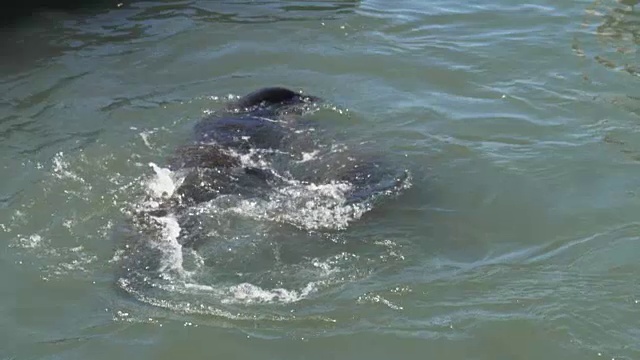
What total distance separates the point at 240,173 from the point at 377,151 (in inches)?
51.5

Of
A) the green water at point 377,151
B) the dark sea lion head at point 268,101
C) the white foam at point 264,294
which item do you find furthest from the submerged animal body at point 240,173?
the white foam at point 264,294

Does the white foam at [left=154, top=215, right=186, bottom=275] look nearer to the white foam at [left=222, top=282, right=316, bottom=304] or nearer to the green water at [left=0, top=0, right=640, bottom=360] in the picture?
the green water at [left=0, top=0, right=640, bottom=360]

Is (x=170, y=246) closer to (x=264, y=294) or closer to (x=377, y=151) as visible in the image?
(x=264, y=294)

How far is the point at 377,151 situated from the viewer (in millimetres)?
7727

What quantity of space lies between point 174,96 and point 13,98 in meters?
1.65

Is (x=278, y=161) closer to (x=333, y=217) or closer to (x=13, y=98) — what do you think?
(x=333, y=217)

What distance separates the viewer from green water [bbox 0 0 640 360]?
5.42m

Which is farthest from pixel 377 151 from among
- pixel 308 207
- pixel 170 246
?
pixel 170 246

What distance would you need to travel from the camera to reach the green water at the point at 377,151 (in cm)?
542

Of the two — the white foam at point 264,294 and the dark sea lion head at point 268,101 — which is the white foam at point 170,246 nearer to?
the white foam at point 264,294

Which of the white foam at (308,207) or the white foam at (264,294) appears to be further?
the white foam at (308,207)

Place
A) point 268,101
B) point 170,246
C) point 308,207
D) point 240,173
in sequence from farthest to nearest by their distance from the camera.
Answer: point 268,101
point 240,173
point 308,207
point 170,246

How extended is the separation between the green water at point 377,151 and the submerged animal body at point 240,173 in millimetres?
210

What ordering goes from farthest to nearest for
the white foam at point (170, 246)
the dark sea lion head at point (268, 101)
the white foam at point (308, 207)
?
the dark sea lion head at point (268, 101)
the white foam at point (308, 207)
the white foam at point (170, 246)
